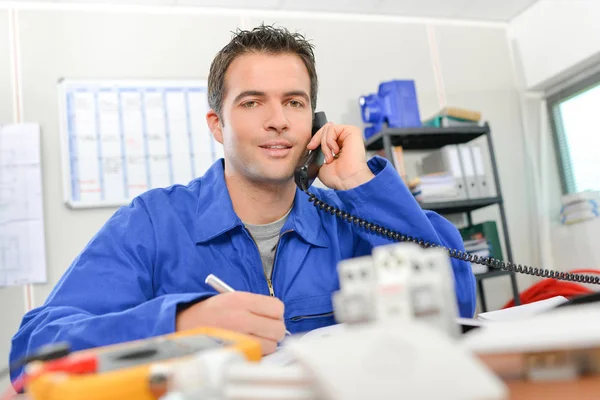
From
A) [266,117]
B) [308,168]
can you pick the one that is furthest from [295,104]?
[308,168]

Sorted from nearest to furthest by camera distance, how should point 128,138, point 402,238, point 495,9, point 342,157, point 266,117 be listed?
1. point 402,238
2. point 342,157
3. point 266,117
4. point 128,138
5. point 495,9

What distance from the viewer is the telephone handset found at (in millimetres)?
1253

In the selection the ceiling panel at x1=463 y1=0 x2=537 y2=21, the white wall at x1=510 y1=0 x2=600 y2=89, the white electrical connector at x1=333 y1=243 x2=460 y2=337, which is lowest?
the white electrical connector at x1=333 y1=243 x2=460 y2=337

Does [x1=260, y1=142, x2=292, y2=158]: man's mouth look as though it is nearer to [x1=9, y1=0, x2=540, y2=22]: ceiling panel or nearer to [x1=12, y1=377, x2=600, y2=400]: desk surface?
[x1=12, y1=377, x2=600, y2=400]: desk surface

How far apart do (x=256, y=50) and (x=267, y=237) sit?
559 millimetres

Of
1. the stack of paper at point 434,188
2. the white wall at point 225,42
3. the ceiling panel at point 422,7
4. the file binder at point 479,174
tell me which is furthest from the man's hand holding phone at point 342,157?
the ceiling panel at point 422,7

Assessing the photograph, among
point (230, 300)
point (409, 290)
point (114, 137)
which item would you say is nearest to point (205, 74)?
point (114, 137)

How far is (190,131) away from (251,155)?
1.73 metres

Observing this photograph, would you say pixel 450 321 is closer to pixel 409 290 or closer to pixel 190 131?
pixel 409 290

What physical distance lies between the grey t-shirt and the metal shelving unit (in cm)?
164

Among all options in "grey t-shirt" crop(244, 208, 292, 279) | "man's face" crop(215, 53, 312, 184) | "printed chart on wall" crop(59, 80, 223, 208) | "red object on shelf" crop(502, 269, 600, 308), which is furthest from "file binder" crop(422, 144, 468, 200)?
"grey t-shirt" crop(244, 208, 292, 279)

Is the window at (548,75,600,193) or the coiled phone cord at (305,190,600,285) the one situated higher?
the window at (548,75,600,193)

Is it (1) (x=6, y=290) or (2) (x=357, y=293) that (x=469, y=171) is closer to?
(1) (x=6, y=290)

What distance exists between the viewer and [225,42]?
10.7 feet
